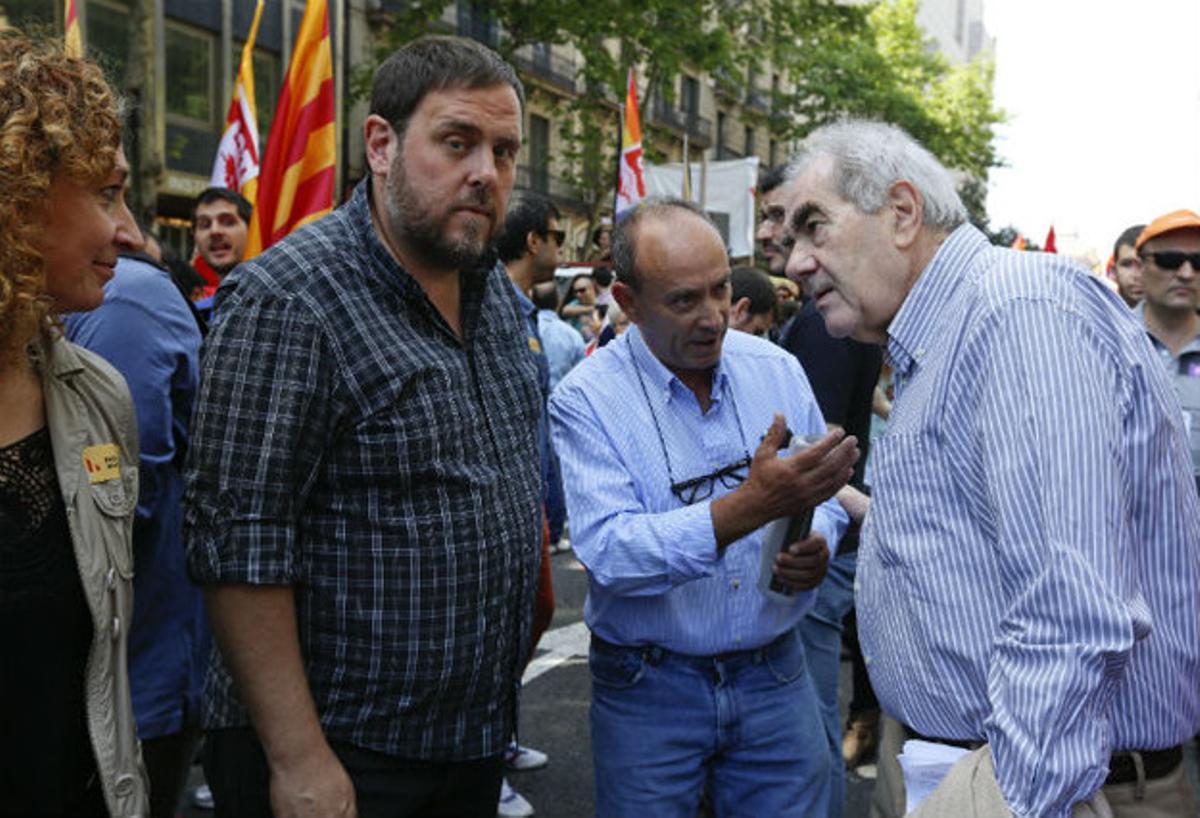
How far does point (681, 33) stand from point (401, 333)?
19.4m

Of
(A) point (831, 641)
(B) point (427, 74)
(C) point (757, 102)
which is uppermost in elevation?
(C) point (757, 102)

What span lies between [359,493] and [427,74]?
79cm

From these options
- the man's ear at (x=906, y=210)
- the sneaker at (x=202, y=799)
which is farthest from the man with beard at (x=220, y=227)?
the man's ear at (x=906, y=210)

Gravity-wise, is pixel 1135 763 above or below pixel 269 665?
below

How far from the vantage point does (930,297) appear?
6.38ft

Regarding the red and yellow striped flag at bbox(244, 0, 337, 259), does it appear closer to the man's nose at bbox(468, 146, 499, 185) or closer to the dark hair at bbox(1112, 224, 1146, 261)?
the man's nose at bbox(468, 146, 499, 185)

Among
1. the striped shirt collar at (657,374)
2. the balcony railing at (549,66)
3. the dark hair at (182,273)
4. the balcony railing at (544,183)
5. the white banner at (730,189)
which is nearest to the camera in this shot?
the striped shirt collar at (657,374)

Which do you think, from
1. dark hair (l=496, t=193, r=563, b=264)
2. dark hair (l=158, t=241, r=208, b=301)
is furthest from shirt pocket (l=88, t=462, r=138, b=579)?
dark hair (l=496, t=193, r=563, b=264)

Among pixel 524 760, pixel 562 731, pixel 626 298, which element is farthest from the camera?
pixel 562 731

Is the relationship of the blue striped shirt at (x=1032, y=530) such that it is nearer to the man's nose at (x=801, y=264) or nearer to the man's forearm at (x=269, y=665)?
the man's nose at (x=801, y=264)

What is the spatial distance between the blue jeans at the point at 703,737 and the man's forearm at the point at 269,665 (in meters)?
0.91

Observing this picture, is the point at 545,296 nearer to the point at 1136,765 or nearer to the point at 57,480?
the point at 57,480

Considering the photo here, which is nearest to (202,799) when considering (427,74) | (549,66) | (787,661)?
(787,661)

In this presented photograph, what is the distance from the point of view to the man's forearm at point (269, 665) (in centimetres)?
188
